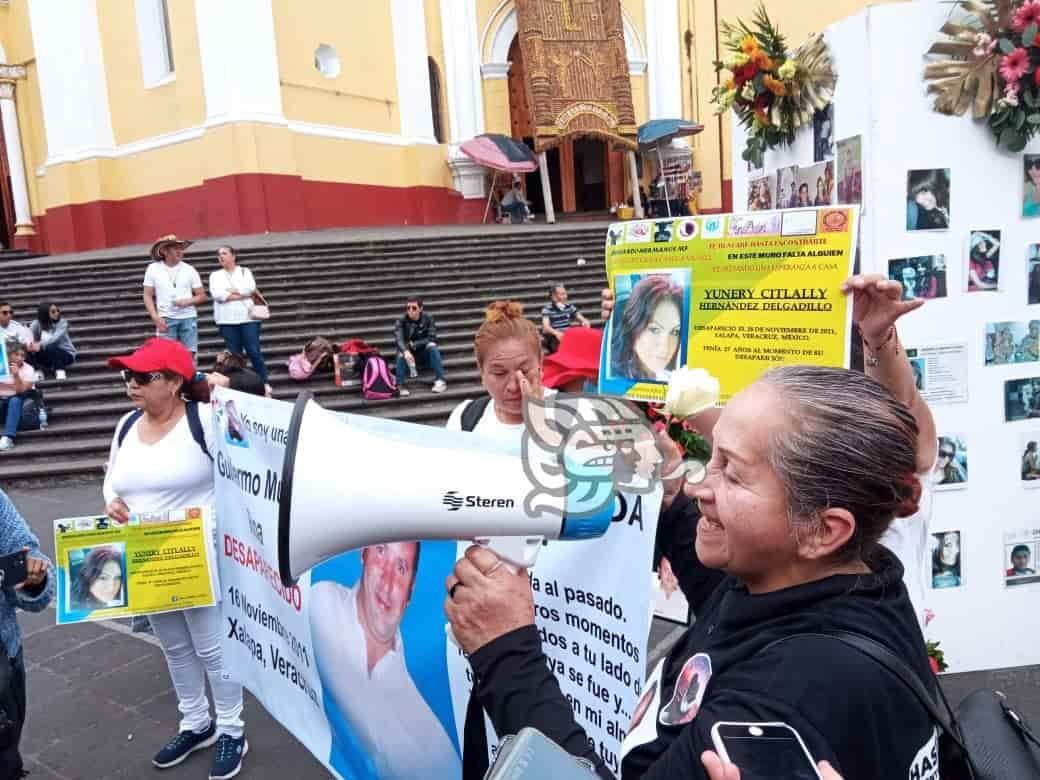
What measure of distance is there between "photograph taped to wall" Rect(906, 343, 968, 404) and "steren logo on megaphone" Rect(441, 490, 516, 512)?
207 cm

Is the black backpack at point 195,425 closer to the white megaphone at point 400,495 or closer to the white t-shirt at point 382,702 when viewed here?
the white t-shirt at point 382,702

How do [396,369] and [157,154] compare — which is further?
[157,154]

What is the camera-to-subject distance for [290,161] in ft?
49.5

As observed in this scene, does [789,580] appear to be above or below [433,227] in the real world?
below

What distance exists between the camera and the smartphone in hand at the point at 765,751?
0.84 m

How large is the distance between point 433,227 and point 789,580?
16457 millimetres

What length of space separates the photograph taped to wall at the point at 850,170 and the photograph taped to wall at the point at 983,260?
431 millimetres

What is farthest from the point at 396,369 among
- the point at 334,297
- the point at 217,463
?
the point at 217,463

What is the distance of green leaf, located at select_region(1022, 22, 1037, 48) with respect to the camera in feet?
7.93

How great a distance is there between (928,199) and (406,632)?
2225 mm

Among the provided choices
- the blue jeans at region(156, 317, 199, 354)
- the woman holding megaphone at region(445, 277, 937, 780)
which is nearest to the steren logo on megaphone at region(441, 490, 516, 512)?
the woman holding megaphone at region(445, 277, 937, 780)

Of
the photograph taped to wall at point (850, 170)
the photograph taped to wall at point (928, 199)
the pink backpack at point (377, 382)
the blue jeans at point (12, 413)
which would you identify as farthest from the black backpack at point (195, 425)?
the blue jeans at point (12, 413)

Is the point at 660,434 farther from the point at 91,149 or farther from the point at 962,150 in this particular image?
the point at 91,149

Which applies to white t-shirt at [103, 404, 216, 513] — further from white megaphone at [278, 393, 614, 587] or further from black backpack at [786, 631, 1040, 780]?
black backpack at [786, 631, 1040, 780]
